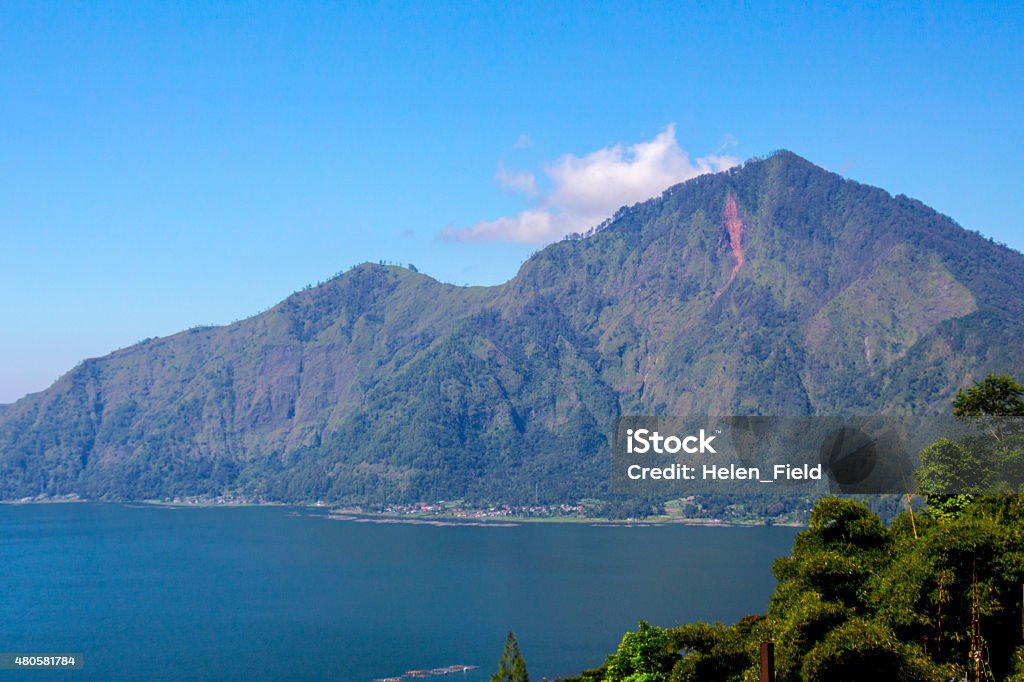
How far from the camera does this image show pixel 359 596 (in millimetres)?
107312

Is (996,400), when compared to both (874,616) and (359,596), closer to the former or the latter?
(874,616)

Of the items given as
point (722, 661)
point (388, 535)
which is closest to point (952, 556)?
point (722, 661)

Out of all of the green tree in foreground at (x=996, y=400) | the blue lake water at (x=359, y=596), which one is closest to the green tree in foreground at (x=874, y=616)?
the green tree in foreground at (x=996, y=400)

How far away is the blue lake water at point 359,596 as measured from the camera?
78.3 m

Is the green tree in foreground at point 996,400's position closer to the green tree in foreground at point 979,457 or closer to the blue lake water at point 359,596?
the green tree in foreground at point 979,457

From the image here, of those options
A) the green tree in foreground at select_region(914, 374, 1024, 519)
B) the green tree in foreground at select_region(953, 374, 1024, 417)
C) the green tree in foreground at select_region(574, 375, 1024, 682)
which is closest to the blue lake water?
the green tree in foreground at select_region(914, 374, 1024, 519)

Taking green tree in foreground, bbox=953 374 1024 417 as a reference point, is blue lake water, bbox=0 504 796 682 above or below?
below

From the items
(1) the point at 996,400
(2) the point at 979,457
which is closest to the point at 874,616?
(2) the point at 979,457

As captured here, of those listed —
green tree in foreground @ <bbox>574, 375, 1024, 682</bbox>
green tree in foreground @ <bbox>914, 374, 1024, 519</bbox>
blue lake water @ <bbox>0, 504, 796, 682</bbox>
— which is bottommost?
blue lake water @ <bbox>0, 504, 796, 682</bbox>

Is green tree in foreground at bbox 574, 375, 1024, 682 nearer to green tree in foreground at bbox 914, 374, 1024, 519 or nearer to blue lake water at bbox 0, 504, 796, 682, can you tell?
green tree in foreground at bbox 914, 374, 1024, 519

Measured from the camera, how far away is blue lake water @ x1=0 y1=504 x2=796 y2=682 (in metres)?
78.3

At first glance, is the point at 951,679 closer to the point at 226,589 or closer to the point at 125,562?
the point at 226,589

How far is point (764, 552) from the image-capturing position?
135 meters

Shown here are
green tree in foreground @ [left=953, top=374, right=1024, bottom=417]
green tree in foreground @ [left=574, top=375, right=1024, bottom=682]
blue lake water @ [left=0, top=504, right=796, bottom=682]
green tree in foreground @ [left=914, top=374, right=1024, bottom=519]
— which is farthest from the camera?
blue lake water @ [left=0, top=504, right=796, bottom=682]
